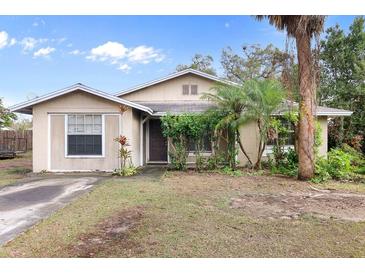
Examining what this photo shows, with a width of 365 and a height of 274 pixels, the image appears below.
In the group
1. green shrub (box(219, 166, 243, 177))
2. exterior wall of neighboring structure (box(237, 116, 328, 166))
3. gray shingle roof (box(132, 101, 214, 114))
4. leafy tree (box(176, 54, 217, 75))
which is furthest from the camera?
leafy tree (box(176, 54, 217, 75))

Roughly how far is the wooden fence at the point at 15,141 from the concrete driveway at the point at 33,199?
681 inches

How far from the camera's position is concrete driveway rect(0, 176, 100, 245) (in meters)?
5.37

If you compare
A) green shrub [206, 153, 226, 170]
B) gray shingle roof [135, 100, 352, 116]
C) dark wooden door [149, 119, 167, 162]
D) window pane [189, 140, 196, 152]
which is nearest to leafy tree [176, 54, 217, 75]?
gray shingle roof [135, 100, 352, 116]

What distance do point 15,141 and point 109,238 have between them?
24365 mm

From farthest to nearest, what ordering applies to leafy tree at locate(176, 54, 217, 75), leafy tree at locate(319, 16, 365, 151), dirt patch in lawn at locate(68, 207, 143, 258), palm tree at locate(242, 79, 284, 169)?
1. leafy tree at locate(176, 54, 217, 75)
2. leafy tree at locate(319, 16, 365, 151)
3. palm tree at locate(242, 79, 284, 169)
4. dirt patch in lawn at locate(68, 207, 143, 258)

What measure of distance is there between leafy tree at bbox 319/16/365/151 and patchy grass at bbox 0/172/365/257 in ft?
40.4

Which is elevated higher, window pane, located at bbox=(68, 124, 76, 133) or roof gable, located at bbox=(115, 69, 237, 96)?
roof gable, located at bbox=(115, 69, 237, 96)

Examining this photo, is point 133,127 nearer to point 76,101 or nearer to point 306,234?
point 76,101

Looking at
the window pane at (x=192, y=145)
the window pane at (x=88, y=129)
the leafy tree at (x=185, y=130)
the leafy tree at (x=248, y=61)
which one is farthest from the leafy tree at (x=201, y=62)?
the window pane at (x=88, y=129)

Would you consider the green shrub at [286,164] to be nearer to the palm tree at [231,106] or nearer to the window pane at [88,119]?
the palm tree at [231,106]

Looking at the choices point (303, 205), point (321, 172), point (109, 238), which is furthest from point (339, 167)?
point (109, 238)

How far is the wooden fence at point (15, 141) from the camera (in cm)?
2480

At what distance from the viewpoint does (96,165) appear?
12023 mm

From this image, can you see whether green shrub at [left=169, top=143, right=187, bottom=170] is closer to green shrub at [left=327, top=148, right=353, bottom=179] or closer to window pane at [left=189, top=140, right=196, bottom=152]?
window pane at [left=189, top=140, right=196, bottom=152]
